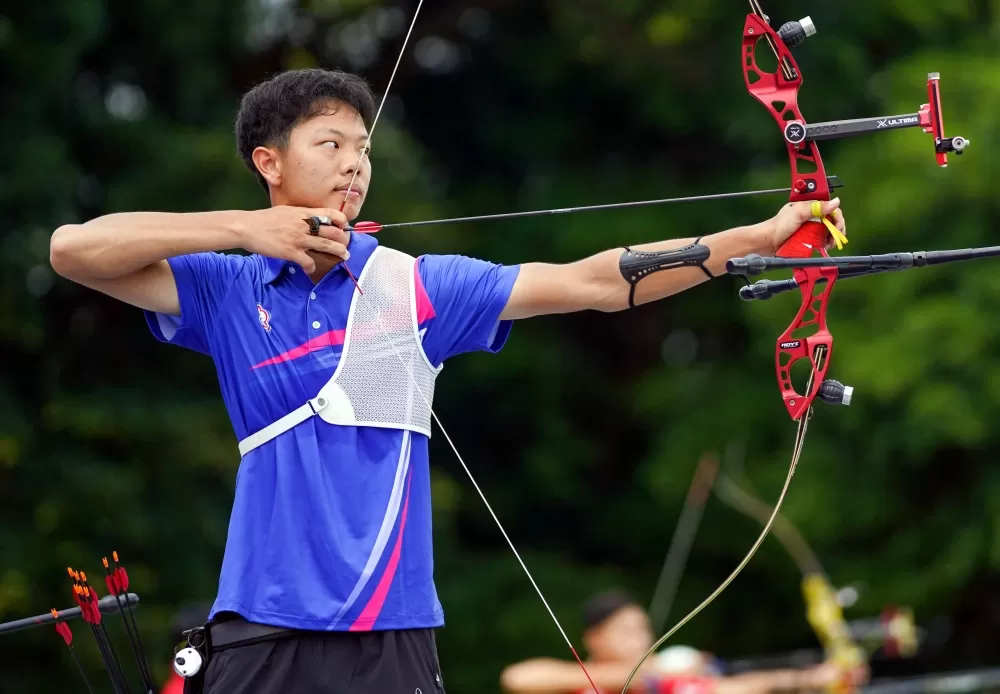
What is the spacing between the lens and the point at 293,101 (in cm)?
257

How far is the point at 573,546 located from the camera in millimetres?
11547

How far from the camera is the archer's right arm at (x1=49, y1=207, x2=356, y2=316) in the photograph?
2.34 meters

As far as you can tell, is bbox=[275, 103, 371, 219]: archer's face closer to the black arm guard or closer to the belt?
the black arm guard

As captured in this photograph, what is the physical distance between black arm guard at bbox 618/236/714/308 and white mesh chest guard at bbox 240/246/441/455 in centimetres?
36

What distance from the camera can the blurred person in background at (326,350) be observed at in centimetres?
234

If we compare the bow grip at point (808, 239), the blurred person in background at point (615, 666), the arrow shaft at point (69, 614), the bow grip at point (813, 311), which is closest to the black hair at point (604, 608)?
the blurred person in background at point (615, 666)

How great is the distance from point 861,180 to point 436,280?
270 inches

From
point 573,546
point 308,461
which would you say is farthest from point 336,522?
point 573,546

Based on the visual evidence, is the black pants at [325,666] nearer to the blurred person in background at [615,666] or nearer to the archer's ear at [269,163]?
the archer's ear at [269,163]

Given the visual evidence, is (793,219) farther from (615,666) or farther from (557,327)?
(557,327)

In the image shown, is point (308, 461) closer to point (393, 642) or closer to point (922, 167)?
point (393, 642)

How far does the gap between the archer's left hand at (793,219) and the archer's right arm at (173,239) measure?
709 mm

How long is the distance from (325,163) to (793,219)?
794 mm

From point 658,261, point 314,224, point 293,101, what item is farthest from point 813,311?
point 293,101
